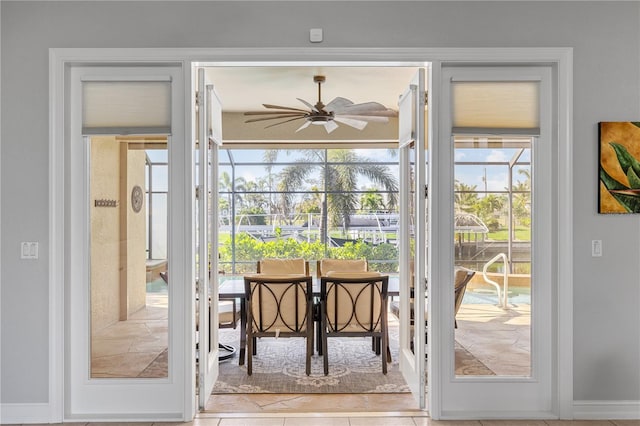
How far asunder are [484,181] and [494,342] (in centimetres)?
105

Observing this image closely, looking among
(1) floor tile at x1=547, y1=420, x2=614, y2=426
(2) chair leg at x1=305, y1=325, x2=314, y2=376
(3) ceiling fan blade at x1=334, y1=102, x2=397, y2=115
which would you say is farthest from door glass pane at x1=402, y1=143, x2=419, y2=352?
(3) ceiling fan blade at x1=334, y1=102, x2=397, y2=115

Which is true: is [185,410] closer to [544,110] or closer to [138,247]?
[138,247]

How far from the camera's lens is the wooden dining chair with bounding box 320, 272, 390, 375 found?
13.3ft

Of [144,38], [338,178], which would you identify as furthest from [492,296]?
[338,178]

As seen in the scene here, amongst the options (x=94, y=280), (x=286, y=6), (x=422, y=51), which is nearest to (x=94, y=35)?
(x=286, y=6)

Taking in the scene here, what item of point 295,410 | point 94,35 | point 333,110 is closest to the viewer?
point 94,35

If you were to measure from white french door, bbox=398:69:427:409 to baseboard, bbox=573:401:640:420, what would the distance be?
0.96 meters

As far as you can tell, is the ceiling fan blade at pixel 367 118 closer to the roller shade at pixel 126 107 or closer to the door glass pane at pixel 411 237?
the door glass pane at pixel 411 237

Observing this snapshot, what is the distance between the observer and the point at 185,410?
295 centimetres

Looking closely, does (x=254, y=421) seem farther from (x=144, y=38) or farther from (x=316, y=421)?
(x=144, y=38)

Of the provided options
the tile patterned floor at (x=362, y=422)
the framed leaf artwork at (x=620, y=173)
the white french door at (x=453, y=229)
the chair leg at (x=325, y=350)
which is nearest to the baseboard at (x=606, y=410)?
the tile patterned floor at (x=362, y=422)

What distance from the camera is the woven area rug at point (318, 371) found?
142 inches

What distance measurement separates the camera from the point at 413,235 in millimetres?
3473

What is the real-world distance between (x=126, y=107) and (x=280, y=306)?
203 centimetres
